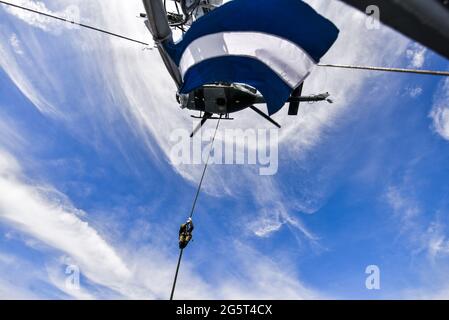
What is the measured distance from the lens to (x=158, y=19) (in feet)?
31.7

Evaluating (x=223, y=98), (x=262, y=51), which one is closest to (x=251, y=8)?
(x=262, y=51)

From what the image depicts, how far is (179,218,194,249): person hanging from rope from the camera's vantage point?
8.20 meters

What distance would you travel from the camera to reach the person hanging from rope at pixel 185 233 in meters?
8.20

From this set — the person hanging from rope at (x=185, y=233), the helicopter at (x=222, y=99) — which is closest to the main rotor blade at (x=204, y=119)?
the helicopter at (x=222, y=99)

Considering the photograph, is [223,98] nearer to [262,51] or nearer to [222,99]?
[222,99]

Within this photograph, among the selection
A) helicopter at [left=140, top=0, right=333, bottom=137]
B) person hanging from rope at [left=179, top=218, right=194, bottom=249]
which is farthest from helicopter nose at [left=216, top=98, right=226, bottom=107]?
person hanging from rope at [left=179, top=218, right=194, bottom=249]

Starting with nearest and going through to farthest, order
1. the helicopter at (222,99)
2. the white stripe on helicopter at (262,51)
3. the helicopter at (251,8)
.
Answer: the helicopter at (251,8) < the white stripe on helicopter at (262,51) < the helicopter at (222,99)

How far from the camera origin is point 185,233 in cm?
901

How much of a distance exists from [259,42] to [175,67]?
3995 mm

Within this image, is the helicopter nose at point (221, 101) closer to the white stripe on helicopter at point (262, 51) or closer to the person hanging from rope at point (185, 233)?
the white stripe on helicopter at point (262, 51)
